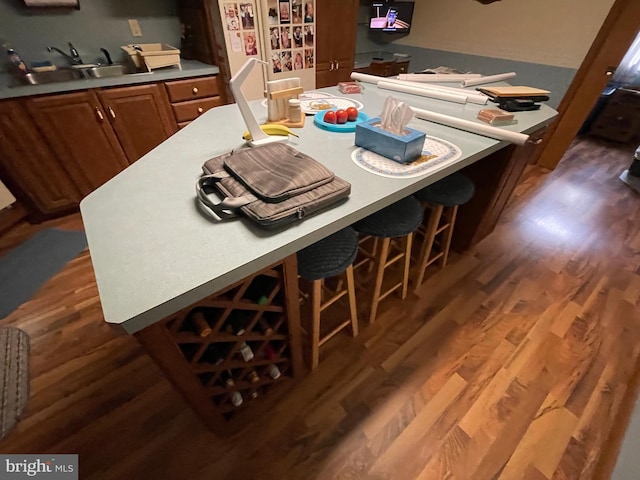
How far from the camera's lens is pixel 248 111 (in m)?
0.98

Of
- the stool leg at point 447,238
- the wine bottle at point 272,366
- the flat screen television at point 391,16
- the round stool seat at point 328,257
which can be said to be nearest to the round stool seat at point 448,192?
the stool leg at point 447,238

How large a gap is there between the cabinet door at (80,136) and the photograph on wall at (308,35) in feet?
5.94

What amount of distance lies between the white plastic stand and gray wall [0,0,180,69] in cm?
A: 218

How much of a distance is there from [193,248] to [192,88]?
2.19 m

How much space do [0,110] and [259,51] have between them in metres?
1.78

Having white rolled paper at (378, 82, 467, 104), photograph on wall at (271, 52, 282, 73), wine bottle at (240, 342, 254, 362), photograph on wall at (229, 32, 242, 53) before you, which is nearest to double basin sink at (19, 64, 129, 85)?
photograph on wall at (229, 32, 242, 53)

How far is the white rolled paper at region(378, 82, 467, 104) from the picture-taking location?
1.44m

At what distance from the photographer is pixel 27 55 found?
2064mm

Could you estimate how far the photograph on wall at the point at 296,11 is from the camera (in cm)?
238

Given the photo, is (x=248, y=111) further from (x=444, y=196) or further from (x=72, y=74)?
(x=72, y=74)

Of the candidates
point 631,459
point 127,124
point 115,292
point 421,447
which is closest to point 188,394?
point 115,292

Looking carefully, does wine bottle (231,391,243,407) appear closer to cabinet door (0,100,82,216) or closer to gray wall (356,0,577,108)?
cabinet door (0,100,82,216)

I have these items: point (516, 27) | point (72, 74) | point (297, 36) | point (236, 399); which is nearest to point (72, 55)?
point (72, 74)

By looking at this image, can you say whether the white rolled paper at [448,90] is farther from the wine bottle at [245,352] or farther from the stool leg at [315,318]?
the wine bottle at [245,352]
